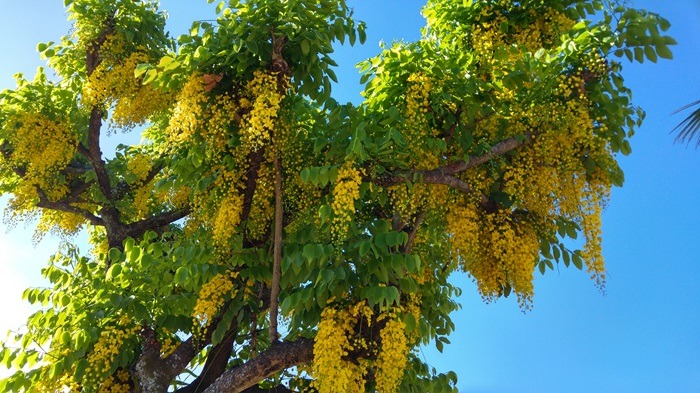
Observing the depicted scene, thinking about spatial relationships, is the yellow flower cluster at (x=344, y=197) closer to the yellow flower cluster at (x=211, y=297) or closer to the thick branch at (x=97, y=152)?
the yellow flower cluster at (x=211, y=297)

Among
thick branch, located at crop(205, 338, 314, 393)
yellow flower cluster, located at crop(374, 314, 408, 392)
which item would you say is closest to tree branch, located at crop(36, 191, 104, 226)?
thick branch, located at crop(205, 338, 314, 393)

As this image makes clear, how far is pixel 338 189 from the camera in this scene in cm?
337

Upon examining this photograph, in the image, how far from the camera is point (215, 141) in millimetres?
3850

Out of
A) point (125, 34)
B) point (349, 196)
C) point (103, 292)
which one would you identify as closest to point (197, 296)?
point (103, 292)

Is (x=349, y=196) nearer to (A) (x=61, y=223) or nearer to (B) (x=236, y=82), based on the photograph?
(B) (x=236, y=82)

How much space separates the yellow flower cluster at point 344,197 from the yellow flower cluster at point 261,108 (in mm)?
467

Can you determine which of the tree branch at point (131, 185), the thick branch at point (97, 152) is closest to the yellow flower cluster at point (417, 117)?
the tree branch at point (131, 185)

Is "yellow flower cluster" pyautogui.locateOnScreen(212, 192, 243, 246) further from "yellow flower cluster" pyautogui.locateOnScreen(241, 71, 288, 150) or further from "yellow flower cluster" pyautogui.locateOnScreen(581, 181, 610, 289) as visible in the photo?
"yellow flower cluster" pyautogui.locateOnScreen(581, 181, 610, 289)

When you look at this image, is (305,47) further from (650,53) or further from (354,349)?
(650,53)

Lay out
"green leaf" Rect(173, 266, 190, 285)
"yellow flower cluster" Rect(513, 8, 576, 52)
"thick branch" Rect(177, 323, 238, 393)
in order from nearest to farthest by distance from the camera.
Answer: "green leaf" Rect(173, 266, 190, 285), "thick branch" Rect(177, 323, 238, 393), "yellow flower cluster" Rect(513, 8, 576, 52)

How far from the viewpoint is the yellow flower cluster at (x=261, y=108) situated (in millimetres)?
3568

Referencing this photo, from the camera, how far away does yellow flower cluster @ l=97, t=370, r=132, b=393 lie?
391cm

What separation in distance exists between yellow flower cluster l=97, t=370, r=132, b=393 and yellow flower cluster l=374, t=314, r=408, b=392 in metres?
1.58

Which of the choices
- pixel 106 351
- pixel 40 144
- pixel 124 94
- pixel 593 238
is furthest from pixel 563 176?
pixel 40 144
